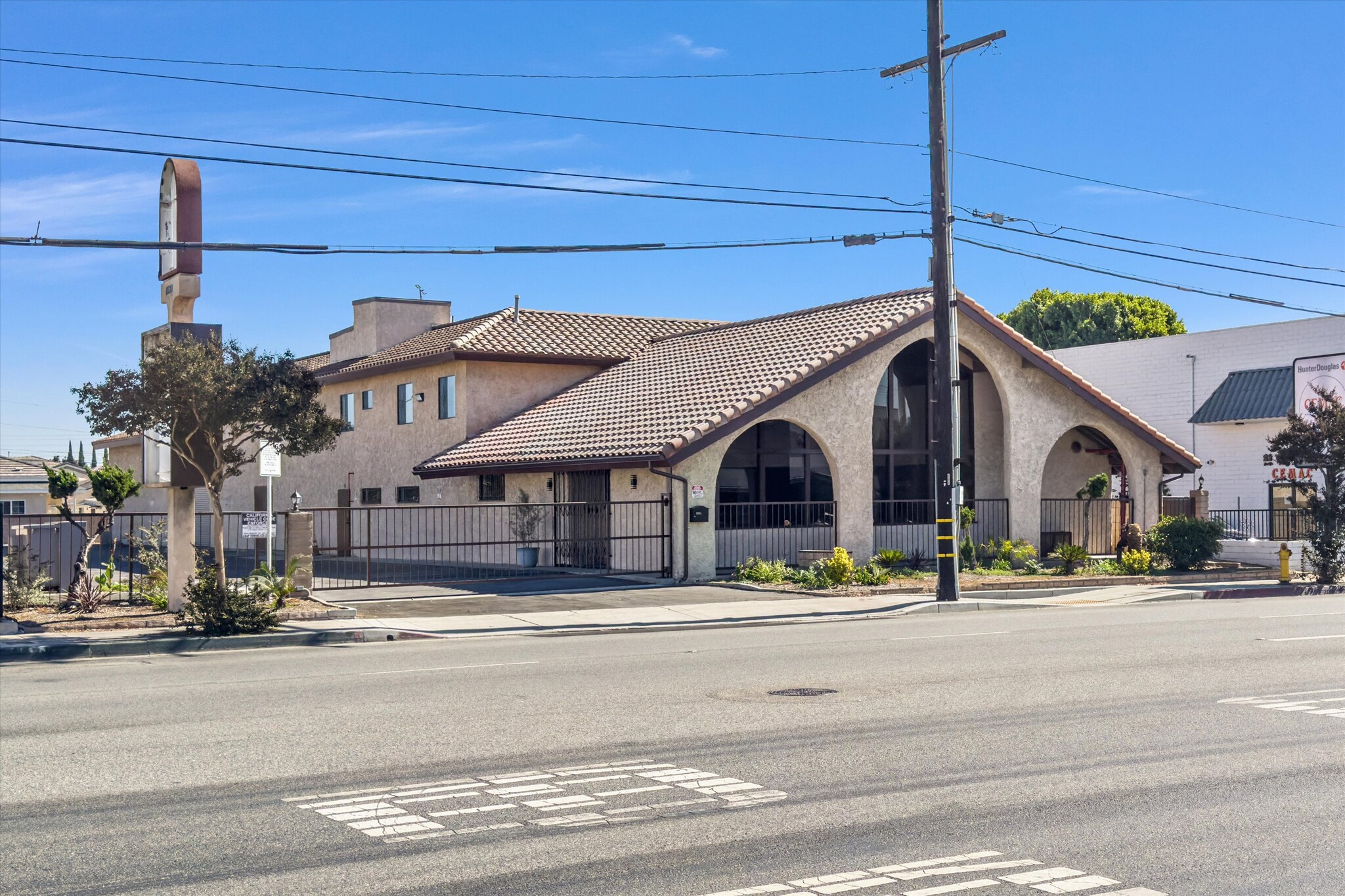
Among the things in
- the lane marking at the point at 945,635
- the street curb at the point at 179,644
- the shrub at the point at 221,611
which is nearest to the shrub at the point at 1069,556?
the lane marking at the point at 945,635

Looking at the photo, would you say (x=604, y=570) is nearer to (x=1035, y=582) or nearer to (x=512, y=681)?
(x=1035, y=582)

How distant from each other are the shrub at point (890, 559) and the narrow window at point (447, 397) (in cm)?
1264

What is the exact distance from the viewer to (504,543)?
2733 centimetres

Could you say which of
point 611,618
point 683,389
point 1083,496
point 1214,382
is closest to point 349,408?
point 683,389

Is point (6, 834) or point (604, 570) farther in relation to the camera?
point (604, 570)

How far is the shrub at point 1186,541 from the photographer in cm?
2995

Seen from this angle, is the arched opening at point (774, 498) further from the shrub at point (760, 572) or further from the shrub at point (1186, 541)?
the shrub at point (1186, 541)

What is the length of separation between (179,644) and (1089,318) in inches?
2489

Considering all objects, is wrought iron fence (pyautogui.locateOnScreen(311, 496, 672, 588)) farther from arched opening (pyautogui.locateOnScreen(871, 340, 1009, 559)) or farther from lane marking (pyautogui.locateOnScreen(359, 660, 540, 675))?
lane marking (pyautogui.locateOnScreen(359, 660, 540, 675))

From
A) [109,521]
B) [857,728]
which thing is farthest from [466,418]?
[857,728]

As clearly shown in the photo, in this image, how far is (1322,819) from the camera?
23.0 ft

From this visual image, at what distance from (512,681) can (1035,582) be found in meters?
16.5

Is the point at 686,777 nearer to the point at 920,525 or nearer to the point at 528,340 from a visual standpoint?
the point at 920,525

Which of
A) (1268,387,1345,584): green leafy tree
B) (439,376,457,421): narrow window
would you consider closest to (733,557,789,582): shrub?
(439,376,457,421): narrow window
